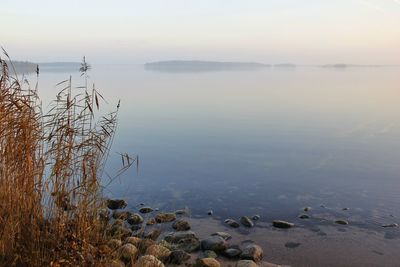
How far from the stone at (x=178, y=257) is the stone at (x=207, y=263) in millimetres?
382

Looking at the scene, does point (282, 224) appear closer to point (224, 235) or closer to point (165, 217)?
point (224, 235)

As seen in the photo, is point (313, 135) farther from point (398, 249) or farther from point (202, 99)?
point (202, 99)

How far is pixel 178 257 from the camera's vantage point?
8.45m

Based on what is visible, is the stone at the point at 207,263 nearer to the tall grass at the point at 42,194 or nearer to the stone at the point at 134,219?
the tall grass at the point at 42,194

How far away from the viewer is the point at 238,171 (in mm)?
16766

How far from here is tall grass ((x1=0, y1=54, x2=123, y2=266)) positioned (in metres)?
5.82

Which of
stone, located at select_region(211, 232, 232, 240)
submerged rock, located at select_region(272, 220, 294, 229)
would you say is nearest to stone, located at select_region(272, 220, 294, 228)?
submerged rock, located at select_region(272, 220, 294, 229)

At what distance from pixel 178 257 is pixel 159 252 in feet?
2.01

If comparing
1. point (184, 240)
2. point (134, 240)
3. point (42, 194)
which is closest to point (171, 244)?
point (184, 240)

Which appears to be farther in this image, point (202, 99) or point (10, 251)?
point (202, 99)

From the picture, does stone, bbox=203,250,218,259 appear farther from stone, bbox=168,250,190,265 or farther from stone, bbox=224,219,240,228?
stone, bbox=224,219,240,228

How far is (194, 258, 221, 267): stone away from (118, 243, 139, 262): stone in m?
1.34

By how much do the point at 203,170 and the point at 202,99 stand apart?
28996mm

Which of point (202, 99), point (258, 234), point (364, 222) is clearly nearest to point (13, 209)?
point (258, 234)
